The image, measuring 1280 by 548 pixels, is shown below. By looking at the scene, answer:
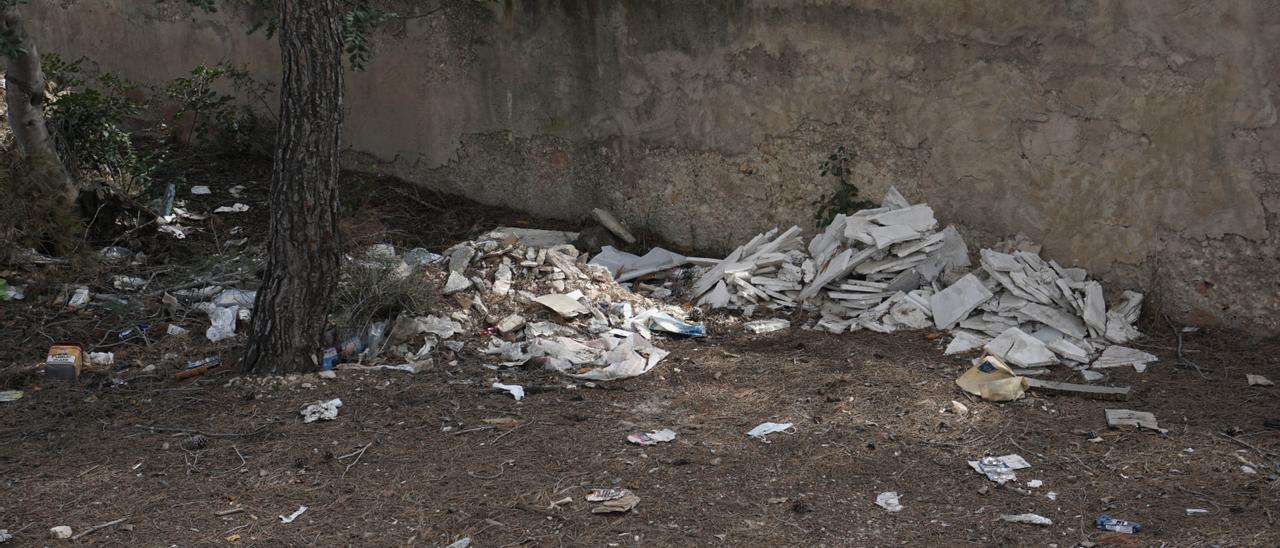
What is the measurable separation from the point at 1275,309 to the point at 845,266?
2163 mm

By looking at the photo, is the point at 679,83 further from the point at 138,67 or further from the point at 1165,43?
the point at 138,67

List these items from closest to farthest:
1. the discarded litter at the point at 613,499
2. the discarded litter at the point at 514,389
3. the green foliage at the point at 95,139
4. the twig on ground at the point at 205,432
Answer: the discarded litter at the point at 613,499, the twig on ground at the point at 205,432, the discarded litter at the point at 514,389, the green foliage at the point at 95,139

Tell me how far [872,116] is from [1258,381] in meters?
2.51

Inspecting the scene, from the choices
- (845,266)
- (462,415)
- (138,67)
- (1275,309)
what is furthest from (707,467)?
(138,67)

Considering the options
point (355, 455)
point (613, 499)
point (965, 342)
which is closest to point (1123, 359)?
point (965, 342)

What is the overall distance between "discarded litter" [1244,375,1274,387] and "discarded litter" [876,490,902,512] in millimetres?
2193

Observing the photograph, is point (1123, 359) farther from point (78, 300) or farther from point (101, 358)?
point (78, 300)

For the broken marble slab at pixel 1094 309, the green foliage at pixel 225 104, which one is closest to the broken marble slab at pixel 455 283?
the broken marble slab at pixel 1094 309

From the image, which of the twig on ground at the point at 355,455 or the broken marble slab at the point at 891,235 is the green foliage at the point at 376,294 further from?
the broken marble slab at the point at 891,235

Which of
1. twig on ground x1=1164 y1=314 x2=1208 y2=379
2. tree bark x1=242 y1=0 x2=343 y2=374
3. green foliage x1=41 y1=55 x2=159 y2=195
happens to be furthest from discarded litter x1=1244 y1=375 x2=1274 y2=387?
green foliage x1=41 y1=55 x2=159 y2=195

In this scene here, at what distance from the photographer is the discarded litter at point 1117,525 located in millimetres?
3980

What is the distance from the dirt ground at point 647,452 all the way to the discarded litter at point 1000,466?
4 centimetres

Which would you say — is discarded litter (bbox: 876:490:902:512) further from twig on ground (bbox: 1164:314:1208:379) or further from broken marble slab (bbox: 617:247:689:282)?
broken marble slab (bbox: 617:247:689:282)

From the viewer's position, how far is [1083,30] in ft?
19.4
